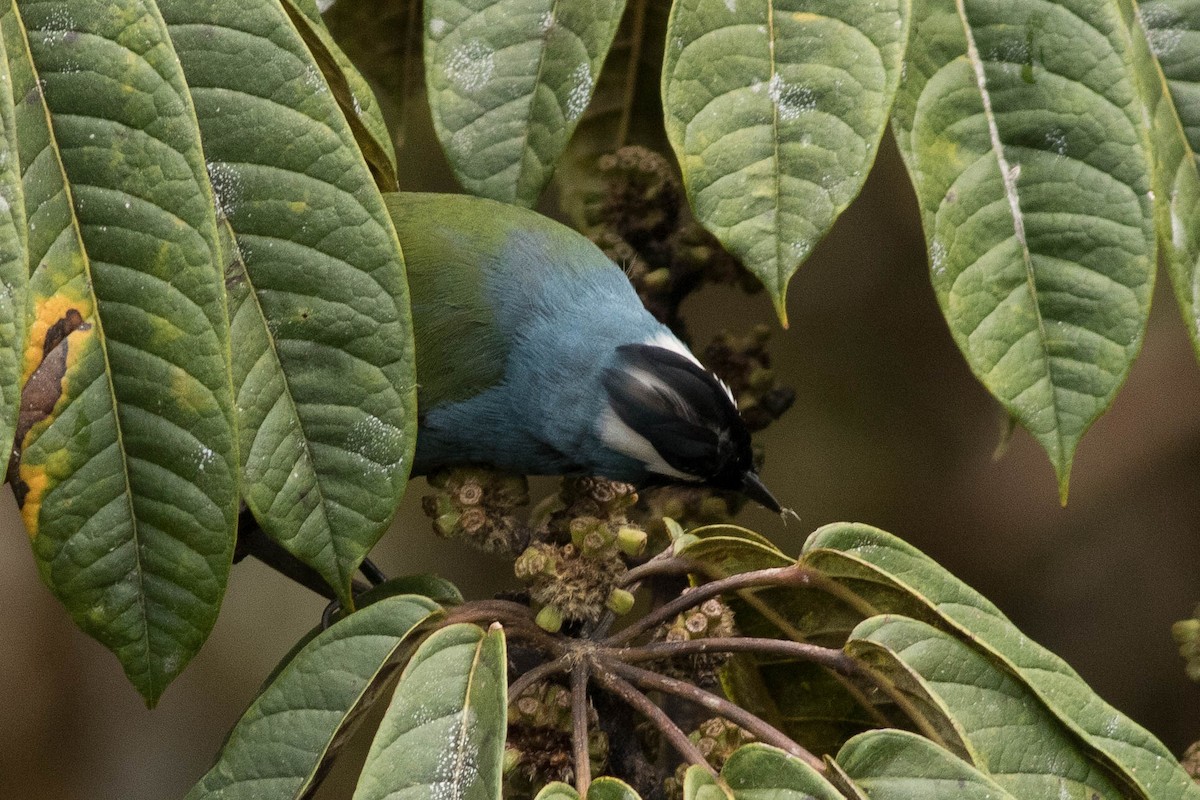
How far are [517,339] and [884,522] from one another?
220cm

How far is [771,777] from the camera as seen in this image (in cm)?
110

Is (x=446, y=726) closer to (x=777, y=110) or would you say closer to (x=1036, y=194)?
(x=777, y=110)

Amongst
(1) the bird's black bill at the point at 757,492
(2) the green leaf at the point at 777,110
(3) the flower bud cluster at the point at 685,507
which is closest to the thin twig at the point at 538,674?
(2) the green leaf at the point at 777,110

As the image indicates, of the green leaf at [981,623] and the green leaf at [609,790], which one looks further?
the green leaf at [981,623]

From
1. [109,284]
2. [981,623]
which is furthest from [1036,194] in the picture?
[109,284]

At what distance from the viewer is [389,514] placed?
3.85 feet

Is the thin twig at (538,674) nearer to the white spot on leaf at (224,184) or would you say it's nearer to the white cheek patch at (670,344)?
the white spot on leaf at (224,184)

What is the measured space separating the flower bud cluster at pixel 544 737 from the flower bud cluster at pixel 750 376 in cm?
74

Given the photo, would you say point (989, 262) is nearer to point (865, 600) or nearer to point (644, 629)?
point (865, 600)

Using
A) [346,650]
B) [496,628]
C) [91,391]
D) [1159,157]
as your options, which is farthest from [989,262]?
[91,391]

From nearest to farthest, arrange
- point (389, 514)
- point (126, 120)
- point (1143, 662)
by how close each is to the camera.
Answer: point (126, 120) < point (389, 514) < point (1143, 662)

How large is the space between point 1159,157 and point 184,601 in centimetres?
104

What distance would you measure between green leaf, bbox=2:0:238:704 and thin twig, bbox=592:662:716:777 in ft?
A: 1.22

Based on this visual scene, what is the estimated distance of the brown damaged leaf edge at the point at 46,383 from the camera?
1.07 m
